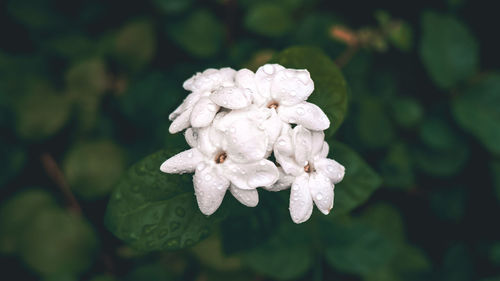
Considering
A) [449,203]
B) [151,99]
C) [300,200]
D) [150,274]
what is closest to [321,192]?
[300,200]

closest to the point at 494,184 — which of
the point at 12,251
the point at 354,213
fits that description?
the point at 354,213

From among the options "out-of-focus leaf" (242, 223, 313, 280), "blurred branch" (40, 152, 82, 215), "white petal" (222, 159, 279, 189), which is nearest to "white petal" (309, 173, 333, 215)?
"white petal" (222, 159, 279, 189)

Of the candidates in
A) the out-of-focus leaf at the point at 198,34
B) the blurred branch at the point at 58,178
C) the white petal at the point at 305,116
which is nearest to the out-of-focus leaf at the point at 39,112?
the blurred branch at the point at 58,178

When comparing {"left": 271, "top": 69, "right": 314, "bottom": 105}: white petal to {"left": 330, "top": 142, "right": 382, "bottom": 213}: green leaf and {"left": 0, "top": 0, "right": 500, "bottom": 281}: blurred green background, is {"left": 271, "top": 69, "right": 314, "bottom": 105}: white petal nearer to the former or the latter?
{"left": 330, "top": 142, "right": 382, "bottom": 213}: green leaf

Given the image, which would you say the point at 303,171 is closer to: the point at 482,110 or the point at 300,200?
the point at 300,200

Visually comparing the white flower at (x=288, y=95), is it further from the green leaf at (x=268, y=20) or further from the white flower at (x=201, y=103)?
the green leaf at (x=268, y=20)

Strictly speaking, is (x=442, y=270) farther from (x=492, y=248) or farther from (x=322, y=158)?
(x=322, y=158)
